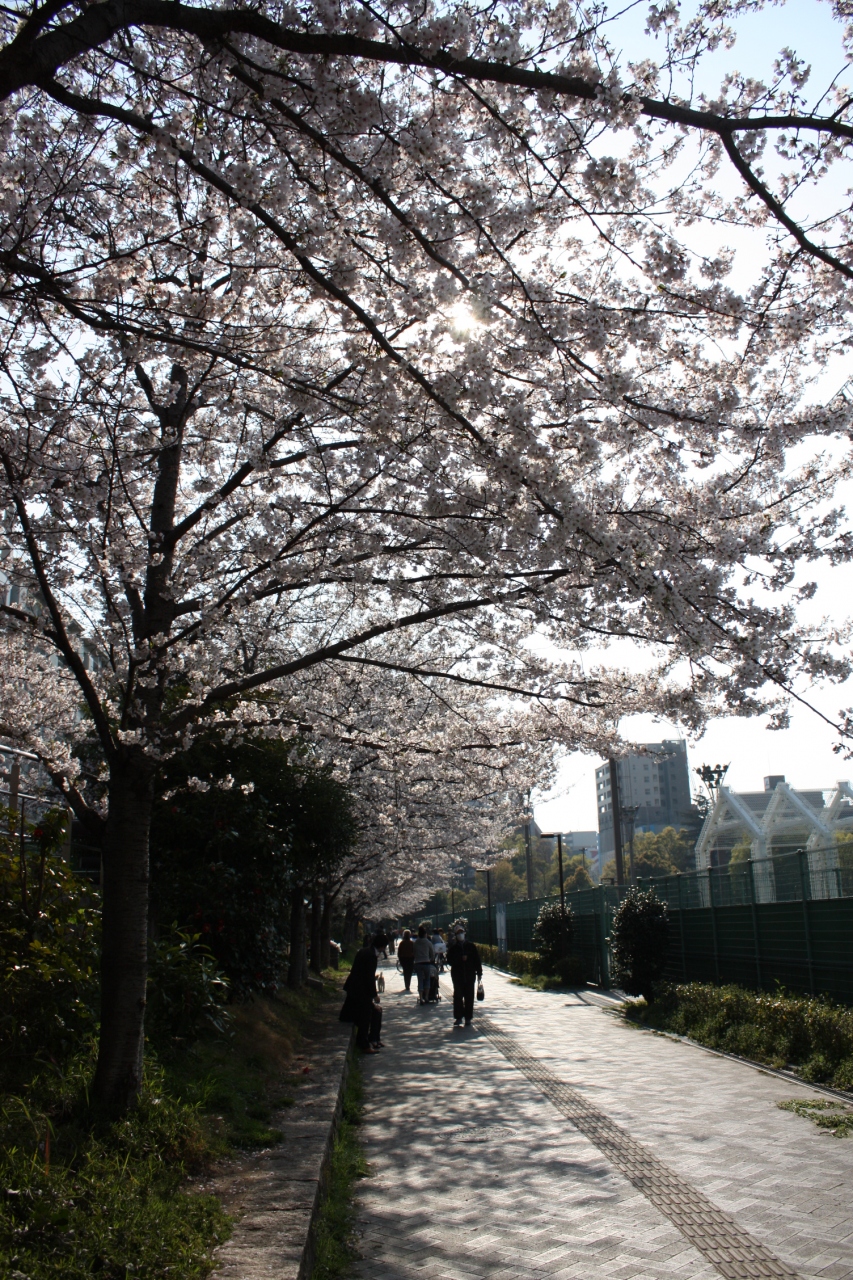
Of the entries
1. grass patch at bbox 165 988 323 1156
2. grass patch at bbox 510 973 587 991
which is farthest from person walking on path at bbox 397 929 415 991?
grass patch at bbox 165 988 323 1156

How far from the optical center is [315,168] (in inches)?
194

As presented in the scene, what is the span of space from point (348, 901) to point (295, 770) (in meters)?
27.8

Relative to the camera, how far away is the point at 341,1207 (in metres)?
5.91

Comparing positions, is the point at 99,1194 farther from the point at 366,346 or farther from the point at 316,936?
the point at 316,936

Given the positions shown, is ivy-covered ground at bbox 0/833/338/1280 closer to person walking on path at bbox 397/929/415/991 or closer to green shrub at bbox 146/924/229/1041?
green shrub at bbox 146/924/229/1041

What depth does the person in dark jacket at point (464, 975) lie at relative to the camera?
53.5 feet

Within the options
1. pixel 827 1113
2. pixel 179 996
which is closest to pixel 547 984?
pixel 827 1113

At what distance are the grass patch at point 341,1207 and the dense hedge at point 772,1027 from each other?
15.8ft

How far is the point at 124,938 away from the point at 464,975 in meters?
11.5

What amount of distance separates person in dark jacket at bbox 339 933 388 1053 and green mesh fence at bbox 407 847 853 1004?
5.36m

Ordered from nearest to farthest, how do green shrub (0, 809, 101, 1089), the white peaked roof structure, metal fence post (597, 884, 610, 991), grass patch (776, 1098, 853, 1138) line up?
green shrub (0, 809, 101, 1089) → grass patch (776, 1098, 853, 1138) → metal fence post (597, 884, 610, 991) → the white peaked roof structure

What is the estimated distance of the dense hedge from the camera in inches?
391

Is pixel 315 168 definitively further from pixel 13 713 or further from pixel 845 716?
pixel 13 713

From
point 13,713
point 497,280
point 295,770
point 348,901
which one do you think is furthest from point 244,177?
point 348,901
